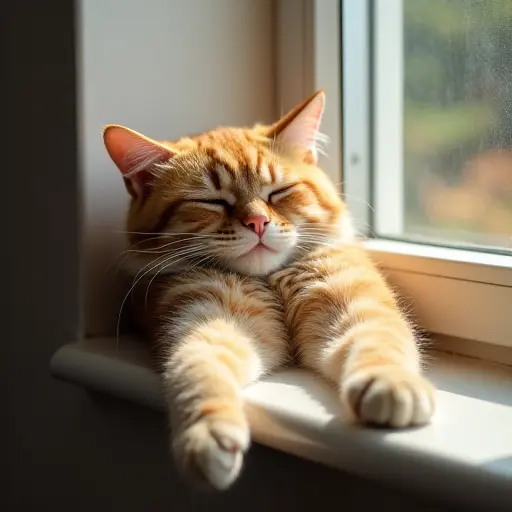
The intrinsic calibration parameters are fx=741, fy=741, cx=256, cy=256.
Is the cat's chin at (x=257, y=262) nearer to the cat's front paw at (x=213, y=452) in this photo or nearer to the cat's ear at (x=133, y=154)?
the cat's ear at (x=133, y=154)

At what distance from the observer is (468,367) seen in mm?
1104

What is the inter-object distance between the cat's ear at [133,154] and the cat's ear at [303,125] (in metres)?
0.19

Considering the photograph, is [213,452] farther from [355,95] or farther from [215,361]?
[355,95]

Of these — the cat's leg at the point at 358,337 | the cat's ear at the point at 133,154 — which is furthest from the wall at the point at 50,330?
the cat's leg at the point at 358,337

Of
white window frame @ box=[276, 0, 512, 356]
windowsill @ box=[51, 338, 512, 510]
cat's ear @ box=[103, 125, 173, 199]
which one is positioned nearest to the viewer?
windowsill @ box=[51, 338, 512, 510]

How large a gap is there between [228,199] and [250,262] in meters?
Answer: 0.11

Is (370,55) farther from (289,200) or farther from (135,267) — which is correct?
(135,267)

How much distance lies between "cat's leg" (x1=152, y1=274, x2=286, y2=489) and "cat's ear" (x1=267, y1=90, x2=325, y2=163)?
0.89 feet

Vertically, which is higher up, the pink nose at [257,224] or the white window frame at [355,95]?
the white window frame at [355,95]

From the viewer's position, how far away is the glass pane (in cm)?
115

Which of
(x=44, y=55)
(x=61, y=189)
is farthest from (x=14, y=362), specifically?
(x=44, y=55)

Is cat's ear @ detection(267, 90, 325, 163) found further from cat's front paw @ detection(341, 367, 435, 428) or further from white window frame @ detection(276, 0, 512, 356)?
cat's front paw @ detection(341, 367, 435, 428)

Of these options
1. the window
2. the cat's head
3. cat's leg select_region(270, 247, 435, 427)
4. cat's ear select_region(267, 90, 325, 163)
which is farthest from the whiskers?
the window

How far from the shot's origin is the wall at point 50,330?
4.05ft
